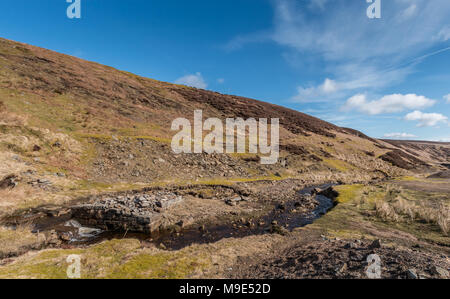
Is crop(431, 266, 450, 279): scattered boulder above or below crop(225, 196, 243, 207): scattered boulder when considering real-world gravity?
above

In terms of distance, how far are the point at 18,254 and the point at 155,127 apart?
3792cm

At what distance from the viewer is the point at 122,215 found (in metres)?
14.9

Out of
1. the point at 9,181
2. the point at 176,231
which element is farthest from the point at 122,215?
the point at 9,181

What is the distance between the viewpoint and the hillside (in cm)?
1762

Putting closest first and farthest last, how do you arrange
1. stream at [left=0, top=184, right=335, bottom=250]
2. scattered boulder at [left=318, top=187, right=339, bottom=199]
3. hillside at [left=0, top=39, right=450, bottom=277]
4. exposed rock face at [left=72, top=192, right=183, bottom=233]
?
1. stream at [left=0, top=184, right=335, bottom=250]
2. exposed rock face at [left=72, top=192, right=183, bottom=233]
3. hillside at [left=0, top=39, right=450, bottom=277]
4. scattered boulder at [left=318, top=187, right=339, bottom=199]

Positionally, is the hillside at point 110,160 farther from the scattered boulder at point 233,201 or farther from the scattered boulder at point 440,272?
the scattered boulder at point 440,272

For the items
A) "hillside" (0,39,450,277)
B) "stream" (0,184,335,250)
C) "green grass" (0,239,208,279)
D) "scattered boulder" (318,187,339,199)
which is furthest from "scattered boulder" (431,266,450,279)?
"scattered boulder" (318,187,339,199)

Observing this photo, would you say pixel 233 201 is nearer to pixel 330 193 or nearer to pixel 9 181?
pixel 330 193

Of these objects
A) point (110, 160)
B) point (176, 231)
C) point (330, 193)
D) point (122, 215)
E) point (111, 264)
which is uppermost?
point (110, 160)

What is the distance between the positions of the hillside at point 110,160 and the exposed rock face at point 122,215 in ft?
4.09

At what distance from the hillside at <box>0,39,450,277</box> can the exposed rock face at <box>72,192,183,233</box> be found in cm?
125

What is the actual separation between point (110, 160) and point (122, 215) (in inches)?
683

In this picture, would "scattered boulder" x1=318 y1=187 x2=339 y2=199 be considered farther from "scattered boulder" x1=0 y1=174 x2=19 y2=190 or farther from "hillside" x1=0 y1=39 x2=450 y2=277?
"scattered boulder" x1=0 y1=174 x2=19 y2=190
